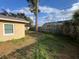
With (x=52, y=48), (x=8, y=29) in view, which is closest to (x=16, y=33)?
(x=8, y=29)

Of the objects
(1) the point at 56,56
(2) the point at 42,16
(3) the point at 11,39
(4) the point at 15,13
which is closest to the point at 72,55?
(1) the point at 56,56

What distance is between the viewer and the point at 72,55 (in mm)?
12922

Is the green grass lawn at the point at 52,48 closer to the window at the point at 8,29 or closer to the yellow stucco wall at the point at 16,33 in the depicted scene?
the yellow stucco wall at the point at 16,33

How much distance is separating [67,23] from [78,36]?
5363 mm

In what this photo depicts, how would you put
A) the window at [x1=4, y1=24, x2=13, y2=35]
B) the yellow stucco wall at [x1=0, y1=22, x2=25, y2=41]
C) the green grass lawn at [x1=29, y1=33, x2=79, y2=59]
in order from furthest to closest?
the window at [x1=4, y1=24, x2=13, y2=35] → the yellow stucco wall at [x1=0, y1=22, x2=25, y2=41] → the green grass lawn at [x1=29, y1=33, x2=79, y2=59]

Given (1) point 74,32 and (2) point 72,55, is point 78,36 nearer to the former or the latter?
(1) point 74,32

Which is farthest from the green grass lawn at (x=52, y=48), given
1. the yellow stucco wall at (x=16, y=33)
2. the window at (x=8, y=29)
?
the window at (x=8, y=29)

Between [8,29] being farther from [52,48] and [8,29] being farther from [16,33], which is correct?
[52,48]

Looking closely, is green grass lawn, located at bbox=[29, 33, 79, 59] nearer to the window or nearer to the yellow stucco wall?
the yellow stucco wall

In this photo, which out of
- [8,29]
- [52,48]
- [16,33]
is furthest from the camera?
[16,33]

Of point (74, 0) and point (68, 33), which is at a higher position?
point (74, 0)

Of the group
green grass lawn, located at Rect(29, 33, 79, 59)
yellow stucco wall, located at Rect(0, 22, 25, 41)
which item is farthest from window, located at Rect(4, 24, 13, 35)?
green grass lawn, located at Rect(29, 33, 79, 59)

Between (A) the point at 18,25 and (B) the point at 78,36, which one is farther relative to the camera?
(B) the point at 78,36

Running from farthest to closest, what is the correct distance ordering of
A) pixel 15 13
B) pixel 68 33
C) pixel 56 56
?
pixel 15 13 → pixel 68 33 → pixel 56 56
